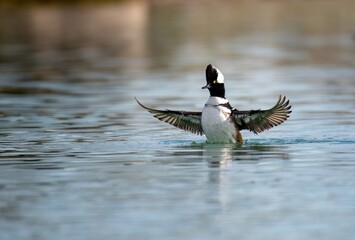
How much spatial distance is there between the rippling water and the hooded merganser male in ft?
0.94

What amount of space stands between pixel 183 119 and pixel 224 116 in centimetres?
108

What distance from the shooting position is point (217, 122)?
54.7 feet

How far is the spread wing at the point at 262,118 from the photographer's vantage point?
667 inches

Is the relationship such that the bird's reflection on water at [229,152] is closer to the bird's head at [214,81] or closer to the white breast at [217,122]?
the white breast at [217,122]

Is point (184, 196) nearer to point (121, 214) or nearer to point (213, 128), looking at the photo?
point (121, 214)

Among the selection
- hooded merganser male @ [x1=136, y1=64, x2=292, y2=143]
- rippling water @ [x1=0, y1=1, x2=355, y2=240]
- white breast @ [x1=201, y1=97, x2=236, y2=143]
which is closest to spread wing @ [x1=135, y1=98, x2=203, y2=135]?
hooded merganser male @ [x1=136, y1=64, x2=292, y2=143]

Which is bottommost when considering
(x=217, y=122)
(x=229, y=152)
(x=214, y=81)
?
(x=229, y=152)

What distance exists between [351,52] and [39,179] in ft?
80.5

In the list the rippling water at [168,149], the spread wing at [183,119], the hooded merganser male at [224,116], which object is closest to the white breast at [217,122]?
the hooded merganser male at [224,116]

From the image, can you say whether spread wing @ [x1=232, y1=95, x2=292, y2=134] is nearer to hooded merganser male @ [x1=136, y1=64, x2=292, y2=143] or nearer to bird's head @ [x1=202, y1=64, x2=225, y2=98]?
hooded merganser male @ [x1=136, y1=64, x2=292, y2=143]

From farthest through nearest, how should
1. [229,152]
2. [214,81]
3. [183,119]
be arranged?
[183,119]
[214,81]
[229,152]

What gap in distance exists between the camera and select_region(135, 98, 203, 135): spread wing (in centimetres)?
1747

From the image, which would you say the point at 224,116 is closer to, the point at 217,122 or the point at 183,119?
the point at 217,122

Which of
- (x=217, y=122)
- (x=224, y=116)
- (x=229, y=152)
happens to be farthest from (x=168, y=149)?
(x=229, y=152)
